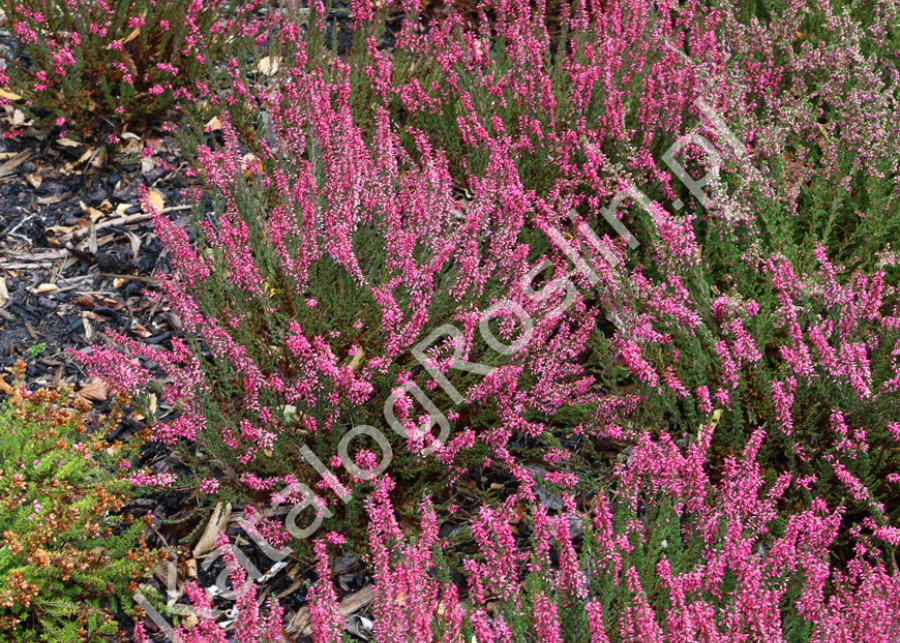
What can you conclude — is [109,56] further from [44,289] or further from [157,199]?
[44,289]

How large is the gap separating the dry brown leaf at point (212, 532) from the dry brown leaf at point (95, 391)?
0.60m

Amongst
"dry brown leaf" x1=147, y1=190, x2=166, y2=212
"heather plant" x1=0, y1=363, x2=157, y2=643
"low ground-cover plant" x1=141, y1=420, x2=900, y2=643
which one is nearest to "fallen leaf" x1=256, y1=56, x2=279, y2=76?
"dry brown leaf" x1=147, y1=190, x2=166, y2=212

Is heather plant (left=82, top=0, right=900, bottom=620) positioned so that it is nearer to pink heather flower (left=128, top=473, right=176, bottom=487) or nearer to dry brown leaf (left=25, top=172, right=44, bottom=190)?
pink heather flower (left=128, top=473, right=176, bottom=487)

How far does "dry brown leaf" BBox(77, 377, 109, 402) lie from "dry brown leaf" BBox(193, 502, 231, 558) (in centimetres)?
60

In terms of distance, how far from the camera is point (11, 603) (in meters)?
1.99

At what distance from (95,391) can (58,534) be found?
72 centimetres

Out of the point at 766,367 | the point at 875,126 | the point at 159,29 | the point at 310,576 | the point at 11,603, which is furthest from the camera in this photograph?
the point at 159,29

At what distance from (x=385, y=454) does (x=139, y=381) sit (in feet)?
2.27

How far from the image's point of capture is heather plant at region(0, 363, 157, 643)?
2.10 m

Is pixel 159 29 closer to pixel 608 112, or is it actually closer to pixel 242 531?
pixel 608 112

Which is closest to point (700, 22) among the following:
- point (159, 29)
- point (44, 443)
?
point (159, 29)

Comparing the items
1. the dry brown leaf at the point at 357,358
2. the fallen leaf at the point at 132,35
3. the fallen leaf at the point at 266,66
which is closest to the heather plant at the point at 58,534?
the dry brown leaf at the point at 357,358

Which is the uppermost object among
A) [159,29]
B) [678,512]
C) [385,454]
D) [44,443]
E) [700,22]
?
[159,29]

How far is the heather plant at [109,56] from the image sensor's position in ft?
10.6
